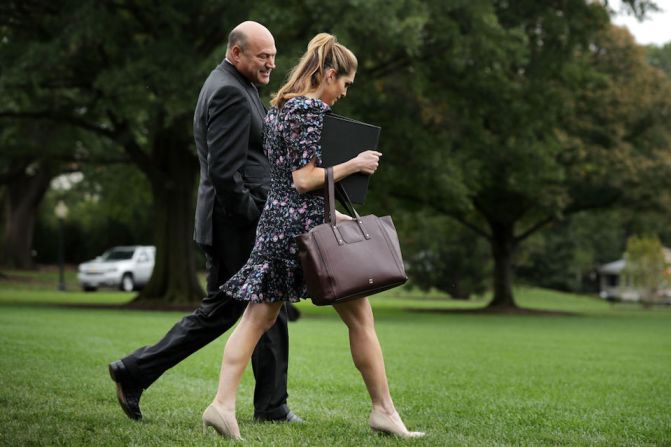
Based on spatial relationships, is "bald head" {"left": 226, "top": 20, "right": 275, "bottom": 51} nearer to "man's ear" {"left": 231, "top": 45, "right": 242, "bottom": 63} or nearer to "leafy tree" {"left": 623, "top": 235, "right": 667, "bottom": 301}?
"man's ear" {"left": 231, "top": 45, "right": 242, "bottom": 63}

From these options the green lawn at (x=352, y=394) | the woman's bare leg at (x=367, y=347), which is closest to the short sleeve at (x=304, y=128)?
the woman's bare leg at (x=367, y=347)

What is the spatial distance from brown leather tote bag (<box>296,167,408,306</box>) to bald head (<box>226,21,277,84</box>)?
1.09 m

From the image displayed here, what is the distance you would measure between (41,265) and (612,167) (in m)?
30.4

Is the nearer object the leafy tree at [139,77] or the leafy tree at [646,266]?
the leafy tree at [139,77]

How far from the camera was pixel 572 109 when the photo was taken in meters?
27.8

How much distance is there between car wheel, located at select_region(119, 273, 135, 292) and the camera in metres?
40.9

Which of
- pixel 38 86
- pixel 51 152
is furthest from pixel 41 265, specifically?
pixel 38 86

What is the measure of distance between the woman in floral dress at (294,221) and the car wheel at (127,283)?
120ft

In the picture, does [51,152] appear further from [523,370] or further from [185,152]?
[523,370]

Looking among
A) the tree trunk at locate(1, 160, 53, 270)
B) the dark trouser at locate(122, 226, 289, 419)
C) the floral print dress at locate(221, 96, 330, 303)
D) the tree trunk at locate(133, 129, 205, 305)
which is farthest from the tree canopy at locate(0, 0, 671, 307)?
the tree trunk at locate(1, 160, 53, 270)

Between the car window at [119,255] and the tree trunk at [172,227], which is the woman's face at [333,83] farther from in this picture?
the car window at [119,255]

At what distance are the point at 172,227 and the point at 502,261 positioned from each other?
1387 centimetres

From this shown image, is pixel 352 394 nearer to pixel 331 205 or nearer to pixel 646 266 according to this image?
pixel 331 205

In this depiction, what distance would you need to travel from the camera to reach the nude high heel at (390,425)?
5277mm
